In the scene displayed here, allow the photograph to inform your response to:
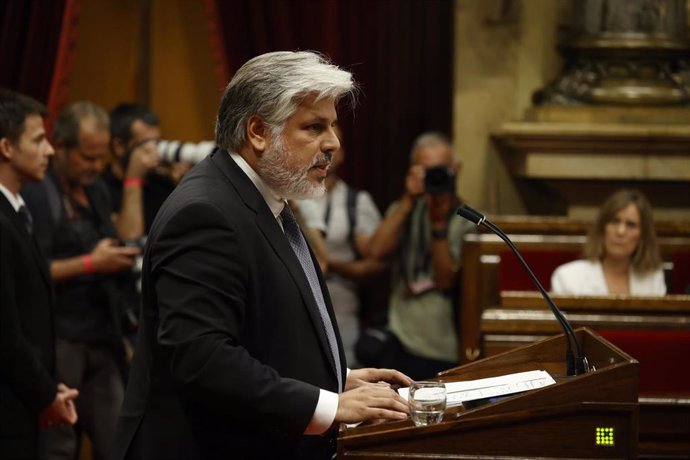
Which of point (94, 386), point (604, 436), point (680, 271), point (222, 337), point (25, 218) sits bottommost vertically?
point (94, 386)

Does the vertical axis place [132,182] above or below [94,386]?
above

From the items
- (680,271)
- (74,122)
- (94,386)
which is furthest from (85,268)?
(680,271)

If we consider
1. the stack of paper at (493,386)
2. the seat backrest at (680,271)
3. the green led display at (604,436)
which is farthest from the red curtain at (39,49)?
the green led display at (604,436)

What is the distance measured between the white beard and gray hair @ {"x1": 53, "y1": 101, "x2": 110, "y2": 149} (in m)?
2.22

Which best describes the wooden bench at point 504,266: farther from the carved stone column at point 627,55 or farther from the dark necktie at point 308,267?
the dark necktie at point 308,267

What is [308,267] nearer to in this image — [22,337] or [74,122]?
[22,337]

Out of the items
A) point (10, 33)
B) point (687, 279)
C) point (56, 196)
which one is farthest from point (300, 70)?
point (10, 33)

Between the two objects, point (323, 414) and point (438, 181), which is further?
point (438, 181)

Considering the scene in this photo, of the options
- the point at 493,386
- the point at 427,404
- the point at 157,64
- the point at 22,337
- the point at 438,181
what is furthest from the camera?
the point at 157,64

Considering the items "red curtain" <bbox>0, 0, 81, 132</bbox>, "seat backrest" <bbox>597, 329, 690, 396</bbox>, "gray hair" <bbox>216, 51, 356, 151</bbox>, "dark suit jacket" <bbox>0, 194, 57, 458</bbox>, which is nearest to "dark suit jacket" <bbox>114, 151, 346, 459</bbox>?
"gray hair" <bbox>216, 51, 356, 151</bbox>

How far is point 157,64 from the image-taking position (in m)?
6.11

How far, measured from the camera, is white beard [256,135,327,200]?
2.28 meters

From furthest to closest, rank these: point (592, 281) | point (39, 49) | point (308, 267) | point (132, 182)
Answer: point (39, 49) < point (132, 182) < point (592, 281) < point (308, 267)

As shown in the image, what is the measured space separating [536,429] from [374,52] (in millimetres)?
3749
